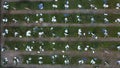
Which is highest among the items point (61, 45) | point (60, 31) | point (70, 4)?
point (70, 4)

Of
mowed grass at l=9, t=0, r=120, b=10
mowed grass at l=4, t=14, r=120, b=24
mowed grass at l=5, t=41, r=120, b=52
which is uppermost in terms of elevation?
mowed grass at l=9, t=0, r=120, b=10

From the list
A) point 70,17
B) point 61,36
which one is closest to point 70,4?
point 70,17

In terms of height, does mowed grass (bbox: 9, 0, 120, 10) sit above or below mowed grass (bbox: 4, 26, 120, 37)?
above

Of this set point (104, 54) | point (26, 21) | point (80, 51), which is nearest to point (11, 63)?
point (26, 21)

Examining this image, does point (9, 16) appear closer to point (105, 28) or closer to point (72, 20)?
point (72, 20)

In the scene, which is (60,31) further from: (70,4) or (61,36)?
(70,4)

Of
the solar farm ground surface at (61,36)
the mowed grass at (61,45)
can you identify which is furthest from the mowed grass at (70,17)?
the mowed grass at (61,45)

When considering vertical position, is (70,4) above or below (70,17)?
above

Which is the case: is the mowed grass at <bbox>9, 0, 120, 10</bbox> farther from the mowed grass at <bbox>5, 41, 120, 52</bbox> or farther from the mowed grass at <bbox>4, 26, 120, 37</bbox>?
the mowed grass at <bbox>5, 41, 120, 52</bbox>

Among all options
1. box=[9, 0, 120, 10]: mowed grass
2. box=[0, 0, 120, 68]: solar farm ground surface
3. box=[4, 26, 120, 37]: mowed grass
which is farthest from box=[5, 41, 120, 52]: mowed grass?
box=[9, 0, 120, 10]: mowed grass
